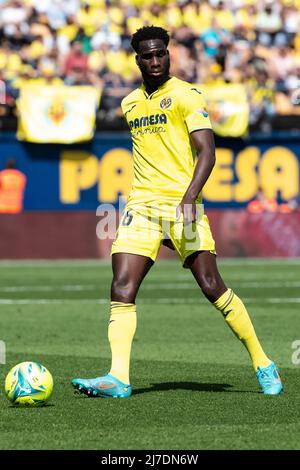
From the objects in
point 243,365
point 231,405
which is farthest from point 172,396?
point 243,365

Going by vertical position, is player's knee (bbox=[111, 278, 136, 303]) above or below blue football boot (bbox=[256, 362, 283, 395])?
above

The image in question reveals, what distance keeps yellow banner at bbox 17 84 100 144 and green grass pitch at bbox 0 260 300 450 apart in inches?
267

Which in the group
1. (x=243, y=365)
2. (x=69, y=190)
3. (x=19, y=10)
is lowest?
Result: (x=243, y=365)

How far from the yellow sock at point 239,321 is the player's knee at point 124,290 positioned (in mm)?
587

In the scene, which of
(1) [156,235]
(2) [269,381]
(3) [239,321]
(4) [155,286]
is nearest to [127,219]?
(1) [156,235]

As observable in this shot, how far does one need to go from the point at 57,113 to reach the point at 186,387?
62.9 ft

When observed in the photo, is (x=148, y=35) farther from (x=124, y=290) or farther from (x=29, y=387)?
(x=29, y=387)

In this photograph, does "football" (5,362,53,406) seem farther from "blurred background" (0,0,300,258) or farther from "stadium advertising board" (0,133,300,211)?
"stadium advertising board" (0,133,300,211)

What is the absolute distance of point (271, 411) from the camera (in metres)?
7.53

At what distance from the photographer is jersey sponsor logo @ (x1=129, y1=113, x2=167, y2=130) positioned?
834 centimetres

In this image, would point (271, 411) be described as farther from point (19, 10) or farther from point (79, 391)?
point (19, 10)

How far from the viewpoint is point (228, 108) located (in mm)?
27859

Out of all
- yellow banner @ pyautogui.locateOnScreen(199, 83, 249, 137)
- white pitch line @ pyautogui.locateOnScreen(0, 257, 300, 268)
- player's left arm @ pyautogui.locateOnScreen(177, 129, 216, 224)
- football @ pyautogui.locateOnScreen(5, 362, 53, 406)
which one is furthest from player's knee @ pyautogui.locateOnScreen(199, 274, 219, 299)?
yellow banner @ pyautogui.locateOnScreen(199, 83, 249, 137)

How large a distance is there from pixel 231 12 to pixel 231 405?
75.1ft
